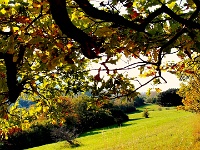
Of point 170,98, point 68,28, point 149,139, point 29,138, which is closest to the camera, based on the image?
point 68,28

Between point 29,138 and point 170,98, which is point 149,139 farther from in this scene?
point 170,98

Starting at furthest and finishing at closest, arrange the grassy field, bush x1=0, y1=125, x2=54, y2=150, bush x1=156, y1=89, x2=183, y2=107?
bush x1=156, y1=89, x2=183, y2=107 < bush x1=0, y1=125, x2=54, y2=150 < the grassy field

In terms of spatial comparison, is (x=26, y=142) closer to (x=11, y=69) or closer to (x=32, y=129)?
(x=32, y=129)

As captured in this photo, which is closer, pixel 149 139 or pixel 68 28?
pixel 68 28

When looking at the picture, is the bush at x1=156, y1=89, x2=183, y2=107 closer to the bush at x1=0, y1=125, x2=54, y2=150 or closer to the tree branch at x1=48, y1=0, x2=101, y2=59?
the bush at x1=0, y1=125, x2=54, y2=150

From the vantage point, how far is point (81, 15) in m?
→ 3.34

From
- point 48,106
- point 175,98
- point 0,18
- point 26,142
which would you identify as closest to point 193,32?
point 0,18

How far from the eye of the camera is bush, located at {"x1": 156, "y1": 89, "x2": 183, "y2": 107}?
91500mm

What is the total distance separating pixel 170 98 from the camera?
310ft

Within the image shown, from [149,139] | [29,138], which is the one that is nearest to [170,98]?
[29,138]

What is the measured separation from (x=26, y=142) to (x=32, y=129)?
268 cm

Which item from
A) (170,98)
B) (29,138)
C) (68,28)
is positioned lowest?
(29,138)

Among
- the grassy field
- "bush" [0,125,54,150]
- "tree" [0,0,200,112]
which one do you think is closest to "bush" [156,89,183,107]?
the grassy field

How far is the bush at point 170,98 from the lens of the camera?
91500 millimetres
